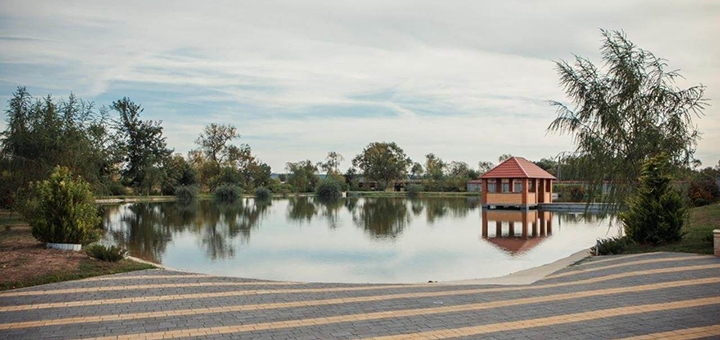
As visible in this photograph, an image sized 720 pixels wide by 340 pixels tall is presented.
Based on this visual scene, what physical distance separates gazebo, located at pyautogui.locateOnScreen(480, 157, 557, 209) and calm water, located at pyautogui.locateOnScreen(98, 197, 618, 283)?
308 inches

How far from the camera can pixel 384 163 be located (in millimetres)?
68125

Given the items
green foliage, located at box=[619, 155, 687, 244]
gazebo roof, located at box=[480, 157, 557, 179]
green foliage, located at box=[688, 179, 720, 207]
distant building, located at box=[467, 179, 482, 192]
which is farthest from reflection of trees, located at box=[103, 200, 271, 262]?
distant building, located at box=[467, 179, 482, 192]

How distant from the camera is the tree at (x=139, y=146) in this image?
42.8 meters

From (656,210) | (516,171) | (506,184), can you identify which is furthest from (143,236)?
(506,184)

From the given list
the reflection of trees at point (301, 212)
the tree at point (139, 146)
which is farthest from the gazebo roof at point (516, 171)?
the tree at point (139, 146)

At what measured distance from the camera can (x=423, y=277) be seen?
9.86 m

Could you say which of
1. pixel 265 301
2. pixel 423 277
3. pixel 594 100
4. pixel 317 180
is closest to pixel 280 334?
pixel 265 301

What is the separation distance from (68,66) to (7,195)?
24.3 feet

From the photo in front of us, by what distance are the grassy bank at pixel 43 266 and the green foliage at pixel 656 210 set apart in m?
9.05

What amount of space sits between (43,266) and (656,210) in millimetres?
10638

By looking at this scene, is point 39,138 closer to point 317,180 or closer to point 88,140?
point 88,140

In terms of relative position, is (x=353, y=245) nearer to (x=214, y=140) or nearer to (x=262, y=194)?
(x=262, y=194)

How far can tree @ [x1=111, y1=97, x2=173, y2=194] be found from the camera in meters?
42.8

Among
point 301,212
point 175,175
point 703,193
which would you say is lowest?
Result: point 301,212
